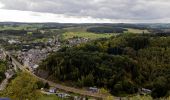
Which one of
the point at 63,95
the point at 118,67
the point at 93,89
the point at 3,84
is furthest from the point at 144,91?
the point at 3,84

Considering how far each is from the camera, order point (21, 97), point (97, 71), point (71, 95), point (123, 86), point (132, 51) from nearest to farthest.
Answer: point (21, 97) → point (71, 95) → point (123, 86) → point (97, 71) → point (132, 51)

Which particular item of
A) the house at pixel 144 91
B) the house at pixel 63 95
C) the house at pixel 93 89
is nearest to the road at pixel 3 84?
the house at pixel 63 95

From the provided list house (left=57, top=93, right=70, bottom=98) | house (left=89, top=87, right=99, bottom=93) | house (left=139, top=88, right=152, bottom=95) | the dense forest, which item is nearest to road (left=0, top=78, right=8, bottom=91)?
house (left=57, top=93, right=70, bottom=98)

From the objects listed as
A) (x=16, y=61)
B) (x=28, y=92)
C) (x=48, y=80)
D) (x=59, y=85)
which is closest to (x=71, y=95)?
(x=59, y=85)

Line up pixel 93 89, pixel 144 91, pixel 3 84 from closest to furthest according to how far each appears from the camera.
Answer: pixel 3 84 < pixel 144 91 < pixel 93 89

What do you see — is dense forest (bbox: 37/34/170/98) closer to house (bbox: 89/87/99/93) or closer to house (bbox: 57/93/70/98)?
house (bbox: 89/87/99/93)

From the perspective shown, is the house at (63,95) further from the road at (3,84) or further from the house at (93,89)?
the road at (3,84)

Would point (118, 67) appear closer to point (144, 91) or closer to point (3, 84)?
point (144, 91)

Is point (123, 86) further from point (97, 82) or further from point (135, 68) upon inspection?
point (135, 68)
